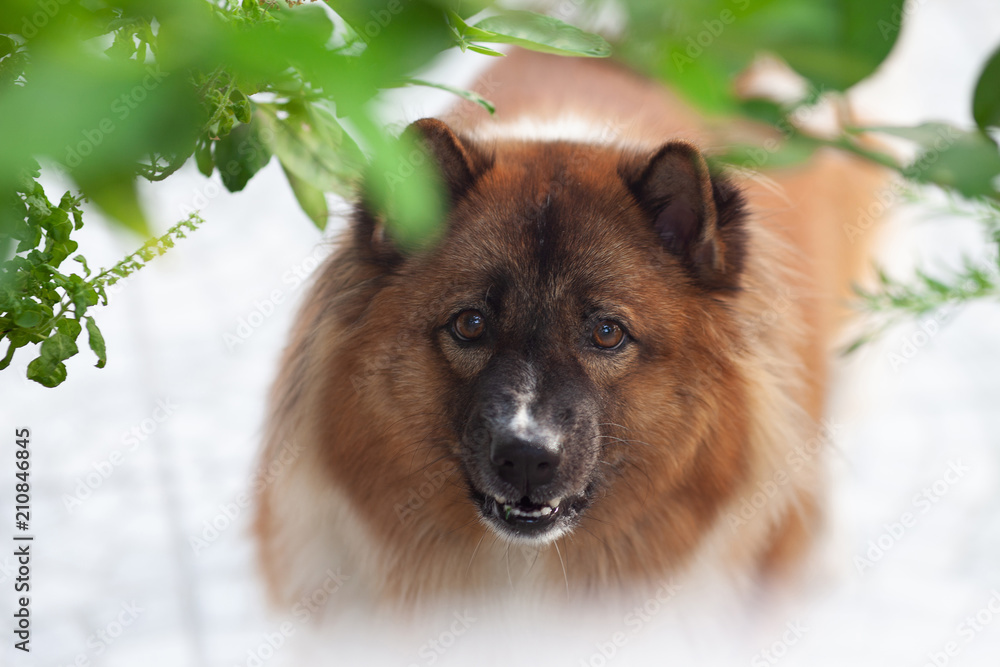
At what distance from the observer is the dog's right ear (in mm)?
1516

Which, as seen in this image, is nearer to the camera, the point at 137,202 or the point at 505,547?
the point at 137,202

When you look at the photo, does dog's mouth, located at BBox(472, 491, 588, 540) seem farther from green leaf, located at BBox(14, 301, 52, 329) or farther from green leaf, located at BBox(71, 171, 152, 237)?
green leaf, located at BBox(71, 171, 152, 237)

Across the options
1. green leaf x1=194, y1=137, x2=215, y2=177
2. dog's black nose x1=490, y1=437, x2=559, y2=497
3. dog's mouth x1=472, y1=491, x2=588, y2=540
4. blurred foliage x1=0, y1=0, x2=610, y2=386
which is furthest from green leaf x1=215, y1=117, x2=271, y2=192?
dog's mouth x1=472, y1=491, x2=588, y2=540

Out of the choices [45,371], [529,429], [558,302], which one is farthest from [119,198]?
[558,302]

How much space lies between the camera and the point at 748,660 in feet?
6.88

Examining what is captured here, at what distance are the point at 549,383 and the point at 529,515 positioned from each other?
258 millimetres

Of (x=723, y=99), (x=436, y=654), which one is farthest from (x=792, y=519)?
(x=723, y=99)

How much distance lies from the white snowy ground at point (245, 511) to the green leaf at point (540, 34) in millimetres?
841

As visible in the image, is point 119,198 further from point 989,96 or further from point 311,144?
point 311,144

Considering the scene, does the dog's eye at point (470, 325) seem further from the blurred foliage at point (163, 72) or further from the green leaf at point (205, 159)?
the blurred foliage at point (163, 72)

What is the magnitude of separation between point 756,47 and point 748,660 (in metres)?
1.88

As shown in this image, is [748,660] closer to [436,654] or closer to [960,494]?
[436,654]

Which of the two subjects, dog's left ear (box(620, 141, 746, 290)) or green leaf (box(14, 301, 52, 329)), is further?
dog's left ear (box(620, 141, 746, 290))

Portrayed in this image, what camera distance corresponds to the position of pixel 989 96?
0.72m
